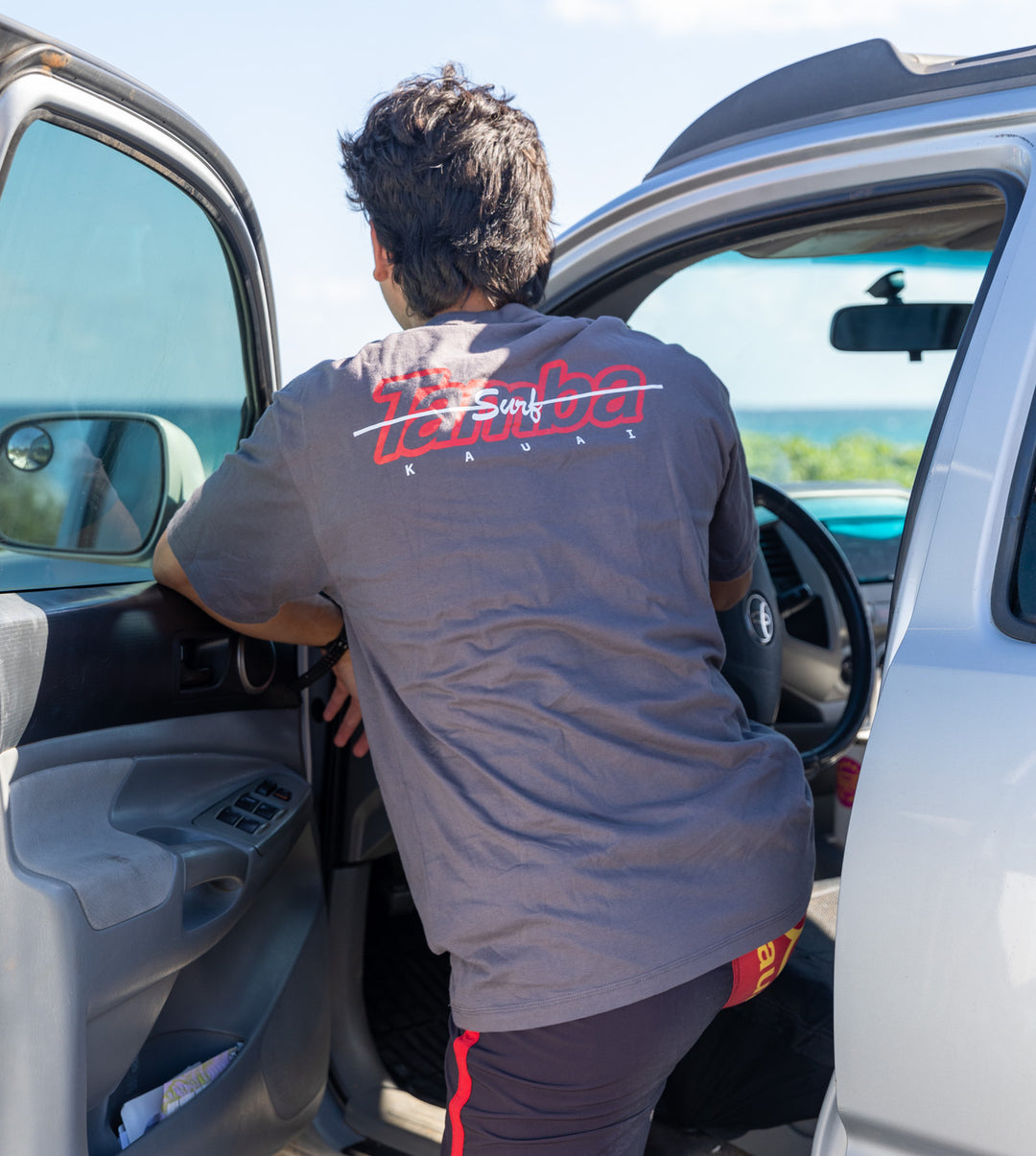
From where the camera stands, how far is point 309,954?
82.7 inches

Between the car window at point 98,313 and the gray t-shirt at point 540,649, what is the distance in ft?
1.17

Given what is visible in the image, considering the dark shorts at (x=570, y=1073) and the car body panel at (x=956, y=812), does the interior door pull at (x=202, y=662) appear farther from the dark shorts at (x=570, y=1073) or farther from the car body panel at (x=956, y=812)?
the car body panel at (x=956, y=812)

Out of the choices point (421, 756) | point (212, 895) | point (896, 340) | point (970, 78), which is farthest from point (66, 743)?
point (896, 340)

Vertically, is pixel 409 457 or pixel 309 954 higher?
pixel 409 457

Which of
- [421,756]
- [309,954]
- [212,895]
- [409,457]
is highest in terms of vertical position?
[409,457]

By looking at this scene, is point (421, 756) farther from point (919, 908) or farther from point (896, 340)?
point (896, 340)

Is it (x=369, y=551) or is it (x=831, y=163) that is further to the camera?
(x=831, y=163)

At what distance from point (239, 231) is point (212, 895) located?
1115 millimetres

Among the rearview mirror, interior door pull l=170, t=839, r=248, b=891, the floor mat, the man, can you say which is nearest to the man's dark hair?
the man

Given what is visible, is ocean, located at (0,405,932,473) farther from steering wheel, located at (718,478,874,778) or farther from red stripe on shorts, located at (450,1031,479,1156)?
red stripe on shorts, located at (450,1031,479,1156)

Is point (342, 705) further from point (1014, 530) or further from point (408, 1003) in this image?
point (1014, 530)

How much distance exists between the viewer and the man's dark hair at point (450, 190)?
5.14 ft

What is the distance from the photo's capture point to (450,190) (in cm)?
157

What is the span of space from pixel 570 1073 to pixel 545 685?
1.44ft
